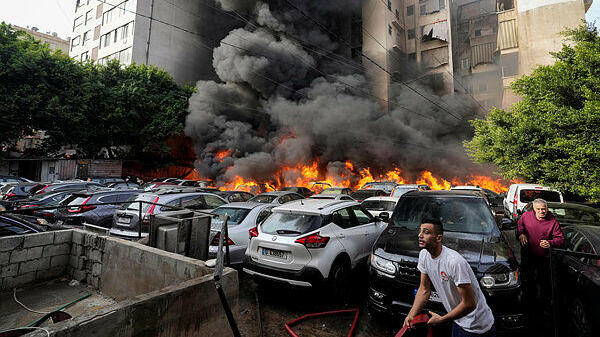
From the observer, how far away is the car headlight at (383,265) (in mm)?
3207

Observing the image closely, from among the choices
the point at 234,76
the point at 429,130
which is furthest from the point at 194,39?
the point at 429,130

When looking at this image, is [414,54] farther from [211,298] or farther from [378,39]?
[211,298]

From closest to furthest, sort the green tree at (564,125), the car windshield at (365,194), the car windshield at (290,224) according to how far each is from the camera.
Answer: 1. the car windshield at (290,224)
2. the green tree at (564,125)
3. the car windshield at (365,194)

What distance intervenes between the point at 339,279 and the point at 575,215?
22.6ft

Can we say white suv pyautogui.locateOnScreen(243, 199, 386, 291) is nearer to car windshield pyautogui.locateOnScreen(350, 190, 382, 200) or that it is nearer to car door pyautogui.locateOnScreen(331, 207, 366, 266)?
car door pyautogui.locateOnScreen(331, 207, 366, 266)

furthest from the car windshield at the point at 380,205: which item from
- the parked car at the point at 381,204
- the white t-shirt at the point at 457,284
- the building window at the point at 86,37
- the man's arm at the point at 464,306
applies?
the building window at the point at 86,37

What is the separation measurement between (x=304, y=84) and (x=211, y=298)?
27997mm

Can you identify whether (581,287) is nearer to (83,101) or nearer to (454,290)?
(454,290)

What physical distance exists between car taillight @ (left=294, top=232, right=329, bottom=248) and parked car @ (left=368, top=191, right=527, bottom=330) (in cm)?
81

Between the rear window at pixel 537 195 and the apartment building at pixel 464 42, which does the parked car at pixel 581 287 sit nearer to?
the rear window at pixel 537 195

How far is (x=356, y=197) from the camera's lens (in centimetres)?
1266

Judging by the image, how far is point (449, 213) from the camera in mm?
4398

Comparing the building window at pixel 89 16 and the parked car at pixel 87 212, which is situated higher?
the building window at pixel 89 16

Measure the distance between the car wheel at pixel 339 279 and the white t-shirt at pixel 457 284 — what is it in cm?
217
